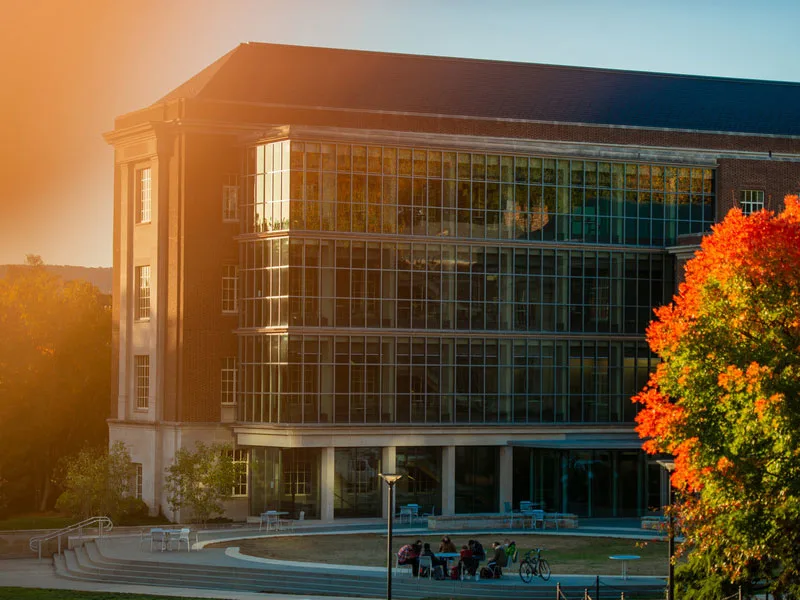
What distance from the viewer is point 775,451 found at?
30.3 meters

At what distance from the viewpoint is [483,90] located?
67.4 meters

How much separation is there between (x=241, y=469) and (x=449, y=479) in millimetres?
8275

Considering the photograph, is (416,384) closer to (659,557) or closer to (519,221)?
(519,221)

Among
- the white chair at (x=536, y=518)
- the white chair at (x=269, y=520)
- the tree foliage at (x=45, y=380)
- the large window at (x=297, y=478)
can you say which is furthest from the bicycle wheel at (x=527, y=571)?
the tree foliage at (x=45, y=380)

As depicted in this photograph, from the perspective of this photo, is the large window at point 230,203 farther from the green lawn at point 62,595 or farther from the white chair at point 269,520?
the green lawn at point 62,595

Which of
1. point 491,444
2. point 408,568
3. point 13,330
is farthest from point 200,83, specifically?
point 408,568

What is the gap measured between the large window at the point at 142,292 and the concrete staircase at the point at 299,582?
17.3 meters

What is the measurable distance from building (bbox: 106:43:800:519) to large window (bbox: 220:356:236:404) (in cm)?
9

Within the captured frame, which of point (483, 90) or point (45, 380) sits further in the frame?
point (45, 380)

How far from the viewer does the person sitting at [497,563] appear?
43.7 metres

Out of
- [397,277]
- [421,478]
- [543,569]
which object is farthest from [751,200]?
[543,569]

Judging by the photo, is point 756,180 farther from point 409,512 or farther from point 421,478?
point 409,512

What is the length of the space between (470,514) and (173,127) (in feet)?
63.5

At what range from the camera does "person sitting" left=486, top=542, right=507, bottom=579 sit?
43688mm
